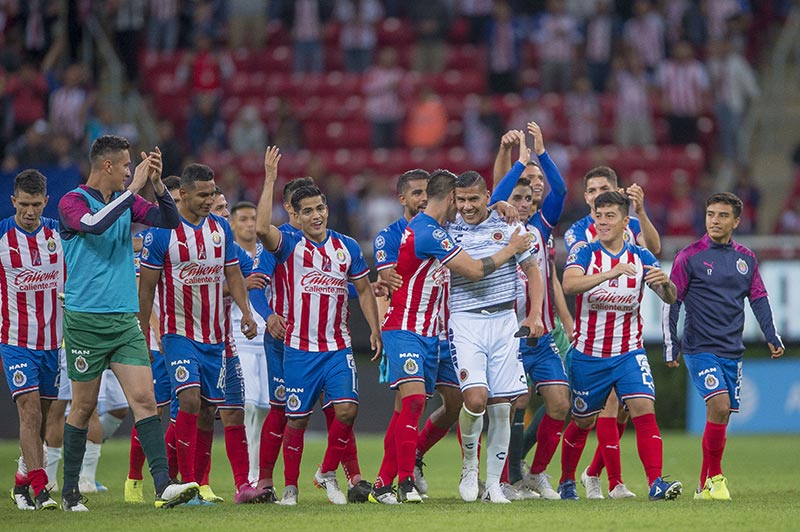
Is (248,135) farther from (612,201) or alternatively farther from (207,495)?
(612,201)

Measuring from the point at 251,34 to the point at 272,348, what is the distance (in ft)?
49.9

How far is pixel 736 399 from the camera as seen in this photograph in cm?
1053

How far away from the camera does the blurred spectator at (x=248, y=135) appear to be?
22078 mm

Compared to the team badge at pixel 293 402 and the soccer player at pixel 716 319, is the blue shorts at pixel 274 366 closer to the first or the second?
the team badge at pixel 293 402

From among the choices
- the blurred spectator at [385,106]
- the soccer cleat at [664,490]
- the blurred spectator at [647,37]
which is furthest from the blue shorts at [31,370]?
the blurred spectator at [647,37]

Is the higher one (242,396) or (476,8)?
(476,8)

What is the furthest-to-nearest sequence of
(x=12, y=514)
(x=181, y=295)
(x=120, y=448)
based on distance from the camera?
(x=120, y=448) < (x=181, y=295) < (x=12, y=514)

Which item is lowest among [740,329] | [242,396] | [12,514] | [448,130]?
[12,514]

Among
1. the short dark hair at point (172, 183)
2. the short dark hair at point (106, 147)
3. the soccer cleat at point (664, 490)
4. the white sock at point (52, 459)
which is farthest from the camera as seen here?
the white sock at point (52, 459)

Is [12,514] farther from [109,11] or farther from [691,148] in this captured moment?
[691,148]

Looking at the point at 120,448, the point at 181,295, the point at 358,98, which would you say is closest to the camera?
the point at 181,295

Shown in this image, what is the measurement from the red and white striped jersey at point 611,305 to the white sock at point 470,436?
3.81 feet

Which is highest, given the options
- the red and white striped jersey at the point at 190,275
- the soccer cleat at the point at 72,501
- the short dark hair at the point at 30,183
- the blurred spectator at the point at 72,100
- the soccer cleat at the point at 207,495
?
the blurred spectator at the point at 72,100

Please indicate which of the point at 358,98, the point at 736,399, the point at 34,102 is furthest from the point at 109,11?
the point at 736,399
